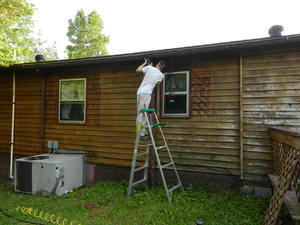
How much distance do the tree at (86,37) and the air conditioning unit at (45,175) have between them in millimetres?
17727

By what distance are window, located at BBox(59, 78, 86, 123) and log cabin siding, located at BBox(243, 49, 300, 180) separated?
4.41 meters

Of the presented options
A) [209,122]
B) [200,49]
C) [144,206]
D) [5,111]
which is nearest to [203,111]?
[209,122]

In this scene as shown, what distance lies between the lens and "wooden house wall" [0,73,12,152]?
7.21 metres

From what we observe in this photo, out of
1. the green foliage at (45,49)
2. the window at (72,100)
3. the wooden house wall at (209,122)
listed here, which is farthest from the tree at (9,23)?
the green foliage at (45,49)

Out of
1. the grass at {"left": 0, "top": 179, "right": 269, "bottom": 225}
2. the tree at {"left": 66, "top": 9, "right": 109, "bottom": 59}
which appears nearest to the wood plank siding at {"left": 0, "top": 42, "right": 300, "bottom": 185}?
the grass at {"left": 0, "top": 179, "right": 269, "bottom": 225}

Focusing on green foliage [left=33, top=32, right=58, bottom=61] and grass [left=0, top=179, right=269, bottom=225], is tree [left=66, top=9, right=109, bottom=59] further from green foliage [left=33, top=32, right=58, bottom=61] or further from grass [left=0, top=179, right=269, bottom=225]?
grass [left=0, top=179, right=269, bottom=225]

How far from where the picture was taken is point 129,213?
3855mm

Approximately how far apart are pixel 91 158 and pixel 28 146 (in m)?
2.41

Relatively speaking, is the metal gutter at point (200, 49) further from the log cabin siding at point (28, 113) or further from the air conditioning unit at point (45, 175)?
the air conditioning unit at point (45, 175)

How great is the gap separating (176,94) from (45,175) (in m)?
3.64

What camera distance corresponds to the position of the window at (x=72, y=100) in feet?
20.9

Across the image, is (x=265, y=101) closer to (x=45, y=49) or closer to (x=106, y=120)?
(x=106, y=120)

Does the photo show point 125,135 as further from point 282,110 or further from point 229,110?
point 282,110

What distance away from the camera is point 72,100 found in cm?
646
